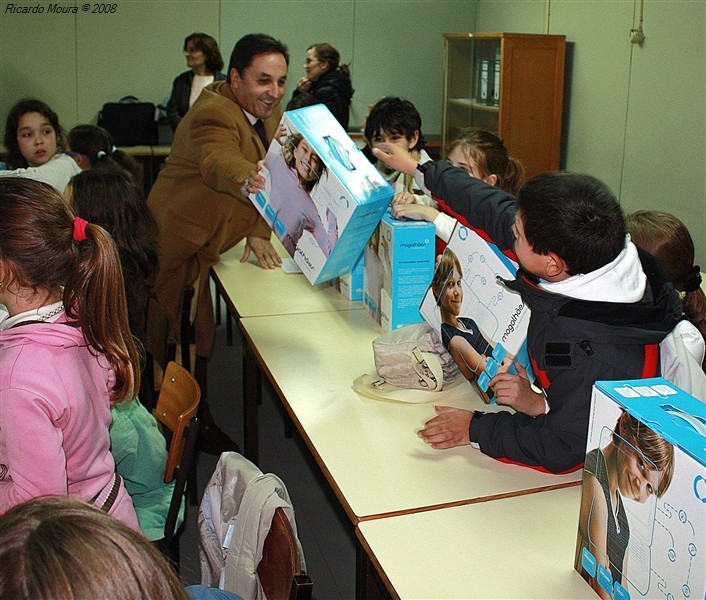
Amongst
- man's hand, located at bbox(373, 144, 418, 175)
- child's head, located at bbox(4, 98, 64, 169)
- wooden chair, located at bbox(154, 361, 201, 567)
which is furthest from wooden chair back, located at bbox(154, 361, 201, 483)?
child's head, located at bbox(4, 98, 64, 169)

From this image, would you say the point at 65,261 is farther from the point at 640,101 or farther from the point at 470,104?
the point at 470,104

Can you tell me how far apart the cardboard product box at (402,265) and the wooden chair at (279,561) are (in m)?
1.06

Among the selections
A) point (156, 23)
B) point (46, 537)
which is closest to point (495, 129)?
point (156, 23)

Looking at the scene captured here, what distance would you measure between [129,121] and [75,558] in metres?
6.63

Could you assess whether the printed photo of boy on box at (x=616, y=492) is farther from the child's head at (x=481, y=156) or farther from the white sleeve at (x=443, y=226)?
the child's head at (x=481, y=156)

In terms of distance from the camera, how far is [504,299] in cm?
176

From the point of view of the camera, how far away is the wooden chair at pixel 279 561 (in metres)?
1.28

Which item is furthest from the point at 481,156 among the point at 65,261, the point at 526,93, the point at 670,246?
the point at 526,93

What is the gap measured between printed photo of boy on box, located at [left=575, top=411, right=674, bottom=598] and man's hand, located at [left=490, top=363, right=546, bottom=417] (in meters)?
0.42

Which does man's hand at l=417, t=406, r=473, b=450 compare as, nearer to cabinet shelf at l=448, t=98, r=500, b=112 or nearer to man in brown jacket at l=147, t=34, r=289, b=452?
man in brown jacket at l=147, t=34, r=289, b=452

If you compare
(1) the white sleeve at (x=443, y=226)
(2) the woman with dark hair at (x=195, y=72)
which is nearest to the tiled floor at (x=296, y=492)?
(1) the white sleeve at (x=443, y=226)

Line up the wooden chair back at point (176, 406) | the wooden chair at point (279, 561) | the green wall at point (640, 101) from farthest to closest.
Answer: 1. the green wall at point (640, 101)
2. the wooden chair back at point (176, 406)
3. the wooden chair at point (279, 561)

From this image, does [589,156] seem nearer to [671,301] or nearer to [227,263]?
[227,263]

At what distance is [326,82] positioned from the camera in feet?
19.7
